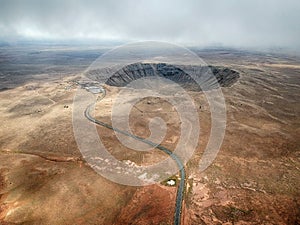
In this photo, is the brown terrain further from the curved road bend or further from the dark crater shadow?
the dark crater shadow

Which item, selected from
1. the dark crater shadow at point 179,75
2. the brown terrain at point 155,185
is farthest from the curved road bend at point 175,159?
the dark crater shadow at point 179,75

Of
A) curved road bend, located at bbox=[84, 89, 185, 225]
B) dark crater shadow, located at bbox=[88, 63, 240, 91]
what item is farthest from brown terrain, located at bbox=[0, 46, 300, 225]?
dark crater shadow, located at bbox=[88, 63, 240, 91]

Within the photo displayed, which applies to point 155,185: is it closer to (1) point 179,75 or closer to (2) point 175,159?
(2) point 175,159

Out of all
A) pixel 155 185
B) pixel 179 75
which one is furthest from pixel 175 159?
pixel 179 75

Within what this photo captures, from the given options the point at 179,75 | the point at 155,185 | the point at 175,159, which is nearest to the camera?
the point at 155,185

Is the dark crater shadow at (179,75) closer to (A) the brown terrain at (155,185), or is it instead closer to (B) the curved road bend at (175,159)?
(A) the brown terrain at (155,185)

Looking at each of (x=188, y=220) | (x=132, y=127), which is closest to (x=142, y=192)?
(x=188, y=220)
